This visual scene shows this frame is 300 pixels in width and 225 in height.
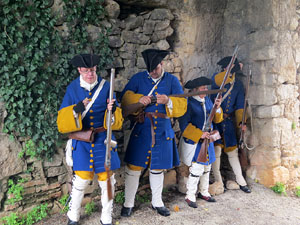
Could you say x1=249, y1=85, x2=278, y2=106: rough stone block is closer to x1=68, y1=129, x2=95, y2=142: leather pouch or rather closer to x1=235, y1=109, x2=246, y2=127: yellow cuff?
x1=235, y1=109, x2=246, y2=127: yellow cuff

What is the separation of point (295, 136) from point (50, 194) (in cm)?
443

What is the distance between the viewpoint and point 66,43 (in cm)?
419

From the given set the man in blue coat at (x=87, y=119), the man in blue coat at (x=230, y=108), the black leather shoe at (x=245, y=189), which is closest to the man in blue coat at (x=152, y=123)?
the man in blue coat at (x=87, y=119)

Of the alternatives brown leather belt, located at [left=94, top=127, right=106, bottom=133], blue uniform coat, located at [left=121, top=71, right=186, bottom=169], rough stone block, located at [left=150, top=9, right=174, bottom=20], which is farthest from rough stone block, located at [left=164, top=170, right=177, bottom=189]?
rough stone block, located at [left=150, top=9, right=174, bottom=20]

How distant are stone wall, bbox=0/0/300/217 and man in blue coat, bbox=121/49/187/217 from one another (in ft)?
1.92

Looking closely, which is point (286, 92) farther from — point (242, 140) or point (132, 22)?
point (132, 22)

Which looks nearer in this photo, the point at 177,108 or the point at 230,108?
the point at 177,108

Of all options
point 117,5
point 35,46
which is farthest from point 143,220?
point 117,5

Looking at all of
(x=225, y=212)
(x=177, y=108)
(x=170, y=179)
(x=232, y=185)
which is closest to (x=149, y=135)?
(x=177, y=108)

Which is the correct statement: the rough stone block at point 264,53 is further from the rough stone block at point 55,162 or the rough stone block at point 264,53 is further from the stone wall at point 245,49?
the rough stone block at point 55,162

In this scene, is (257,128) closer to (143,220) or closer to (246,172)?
(246,172)

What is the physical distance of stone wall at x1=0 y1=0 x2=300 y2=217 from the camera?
495 cm

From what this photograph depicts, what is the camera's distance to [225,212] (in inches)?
181

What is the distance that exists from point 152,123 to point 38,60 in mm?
1722
